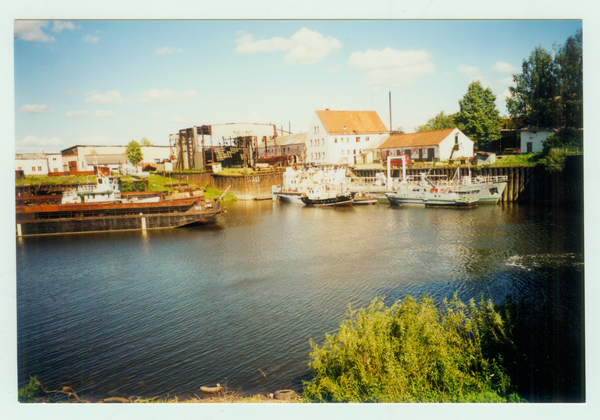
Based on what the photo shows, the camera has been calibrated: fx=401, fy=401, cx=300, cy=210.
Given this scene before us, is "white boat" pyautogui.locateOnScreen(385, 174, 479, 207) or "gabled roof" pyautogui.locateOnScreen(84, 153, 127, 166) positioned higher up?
"gabled roof" pyautogui.locateOnScreen(84, 153, 127, 166)

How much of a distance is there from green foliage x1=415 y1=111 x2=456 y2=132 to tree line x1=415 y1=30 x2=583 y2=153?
5.79ft

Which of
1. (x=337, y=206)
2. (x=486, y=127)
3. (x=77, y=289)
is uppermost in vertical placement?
(x=486, y=127)

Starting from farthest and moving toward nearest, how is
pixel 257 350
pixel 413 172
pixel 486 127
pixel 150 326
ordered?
pixel 413 172
pixel 486 127
pixel 150 326
pixel 257 350

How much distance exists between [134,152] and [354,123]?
8803 mm

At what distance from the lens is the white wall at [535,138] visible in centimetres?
1279

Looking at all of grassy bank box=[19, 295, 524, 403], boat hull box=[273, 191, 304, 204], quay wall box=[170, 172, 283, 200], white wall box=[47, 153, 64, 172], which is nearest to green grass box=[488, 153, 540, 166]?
boat hull box=[273, 191, 304, 204]

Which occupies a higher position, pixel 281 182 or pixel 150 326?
pixel 281 182

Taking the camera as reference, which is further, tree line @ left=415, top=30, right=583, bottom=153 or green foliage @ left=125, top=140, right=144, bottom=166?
green foliage @ left=125, top=140, right=144, bottom=166

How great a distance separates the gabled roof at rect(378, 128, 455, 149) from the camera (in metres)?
18.4

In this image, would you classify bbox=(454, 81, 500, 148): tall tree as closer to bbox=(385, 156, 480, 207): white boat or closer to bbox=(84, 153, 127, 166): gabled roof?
bbox=(385, 156, 480, 207): white boat
